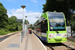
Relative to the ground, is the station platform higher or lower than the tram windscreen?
lower

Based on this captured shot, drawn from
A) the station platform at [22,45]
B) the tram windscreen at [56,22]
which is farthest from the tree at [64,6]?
the station platform at [22,45]

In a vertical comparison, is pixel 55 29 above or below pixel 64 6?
below

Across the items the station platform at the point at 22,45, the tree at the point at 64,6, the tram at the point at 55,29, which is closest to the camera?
the station platform at the point at 22,45

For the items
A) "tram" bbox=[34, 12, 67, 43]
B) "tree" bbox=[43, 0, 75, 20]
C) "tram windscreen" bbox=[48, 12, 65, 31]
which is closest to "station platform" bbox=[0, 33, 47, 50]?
"tram" bbox=[34, 12, 67, 43]

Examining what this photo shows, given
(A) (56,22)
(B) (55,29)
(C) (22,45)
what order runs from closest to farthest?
(B) (55,29) → (A) (56,22) → (C) (22,45)

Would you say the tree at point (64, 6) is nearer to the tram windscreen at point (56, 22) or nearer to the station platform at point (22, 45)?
the tram windscreen at point (56, 22)

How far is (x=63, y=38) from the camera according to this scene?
389 inches

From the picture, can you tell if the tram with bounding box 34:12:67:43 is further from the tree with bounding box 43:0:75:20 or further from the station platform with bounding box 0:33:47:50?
the tree with bounding box 43:0:75:20

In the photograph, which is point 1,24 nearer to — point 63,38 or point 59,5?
point 59,5

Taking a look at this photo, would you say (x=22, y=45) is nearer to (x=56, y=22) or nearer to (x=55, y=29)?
(x=55, y=29)

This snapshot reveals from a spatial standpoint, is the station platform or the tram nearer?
the station platform

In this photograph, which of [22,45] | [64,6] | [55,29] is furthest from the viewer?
[64,6]

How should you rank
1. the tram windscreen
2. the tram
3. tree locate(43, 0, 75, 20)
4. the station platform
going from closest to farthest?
the station platform
the tram
the tram windscreen
tree locate(43, 0, 75, 20)

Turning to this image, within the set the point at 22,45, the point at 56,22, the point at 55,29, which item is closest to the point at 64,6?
the point at 56,22
